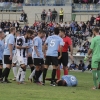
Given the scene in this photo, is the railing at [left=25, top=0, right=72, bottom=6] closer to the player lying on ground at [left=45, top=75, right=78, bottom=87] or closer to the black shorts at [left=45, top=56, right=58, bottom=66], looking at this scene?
the black shorts at [left=45, top=56, right=58, bottom=66]

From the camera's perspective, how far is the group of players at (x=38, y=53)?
59.1 ft

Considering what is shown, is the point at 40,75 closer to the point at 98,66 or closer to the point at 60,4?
the point at 98,66

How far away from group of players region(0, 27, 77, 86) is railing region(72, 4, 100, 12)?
30.8 meters

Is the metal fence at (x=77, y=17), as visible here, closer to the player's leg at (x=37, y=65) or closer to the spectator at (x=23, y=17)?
the spectator at (x=23, y=17)

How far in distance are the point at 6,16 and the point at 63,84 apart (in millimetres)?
34752

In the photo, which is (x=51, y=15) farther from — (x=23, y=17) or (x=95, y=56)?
(x=95, y=56)

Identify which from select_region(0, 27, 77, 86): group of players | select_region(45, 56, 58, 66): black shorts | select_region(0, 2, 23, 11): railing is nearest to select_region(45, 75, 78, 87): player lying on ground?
select_region(0, 27, 77, 86): group of players

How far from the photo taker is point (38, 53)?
18297 mm

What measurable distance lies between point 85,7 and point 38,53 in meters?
32.5

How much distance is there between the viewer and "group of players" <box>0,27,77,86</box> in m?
18.0

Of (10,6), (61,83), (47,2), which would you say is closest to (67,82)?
(61,83)

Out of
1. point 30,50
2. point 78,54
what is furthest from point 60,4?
point 30,50

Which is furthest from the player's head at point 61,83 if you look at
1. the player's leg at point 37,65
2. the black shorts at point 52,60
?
the player's leg at point 37,65

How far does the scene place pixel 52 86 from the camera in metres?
17.7
